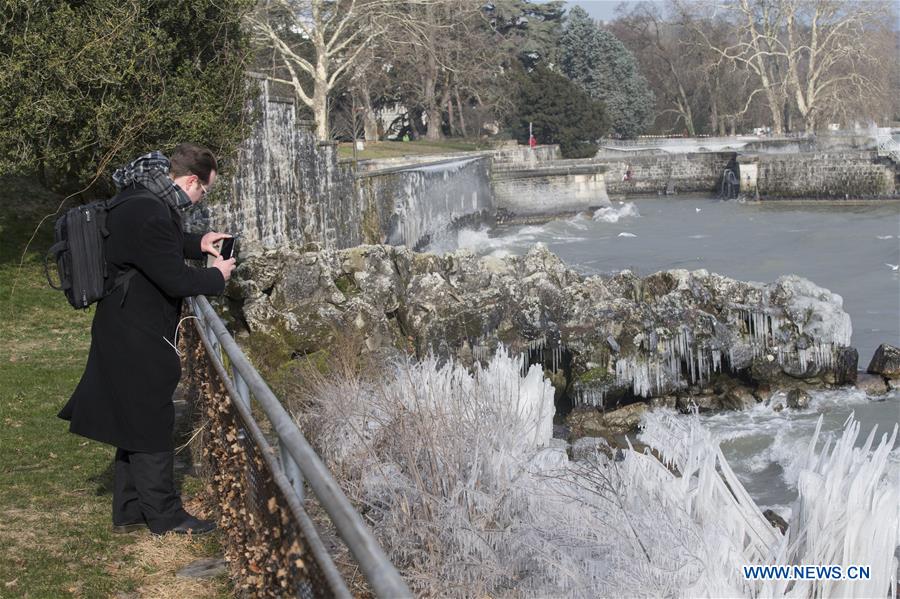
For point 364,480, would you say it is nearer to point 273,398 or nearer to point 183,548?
point 183,548

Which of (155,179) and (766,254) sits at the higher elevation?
(155,179)

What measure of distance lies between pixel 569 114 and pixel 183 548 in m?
50.1

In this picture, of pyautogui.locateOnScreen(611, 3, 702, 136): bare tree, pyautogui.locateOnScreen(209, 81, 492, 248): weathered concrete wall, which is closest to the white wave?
pyautogui.locateOnScreen(209, 81, 492, 248): weathered concrete wall

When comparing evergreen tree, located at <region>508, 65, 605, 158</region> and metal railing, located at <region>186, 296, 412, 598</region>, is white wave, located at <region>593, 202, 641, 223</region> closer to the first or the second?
evergreen tree, located at <region>508, 65, 605, 158</region>

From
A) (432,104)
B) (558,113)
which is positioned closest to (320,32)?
(432,104)

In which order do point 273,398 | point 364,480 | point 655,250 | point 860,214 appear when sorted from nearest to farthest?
point 273,398, point 364,480, point 655,250, point 860,214

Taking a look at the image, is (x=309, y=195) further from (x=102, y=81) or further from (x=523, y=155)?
(x=523, y=155)

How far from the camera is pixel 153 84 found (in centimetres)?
1248

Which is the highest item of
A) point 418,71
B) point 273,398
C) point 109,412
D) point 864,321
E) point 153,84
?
point 418,71

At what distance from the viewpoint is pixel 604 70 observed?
213 feet

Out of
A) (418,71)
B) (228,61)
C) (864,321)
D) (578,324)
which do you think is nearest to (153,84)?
(228,61)

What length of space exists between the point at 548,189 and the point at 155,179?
39913mm

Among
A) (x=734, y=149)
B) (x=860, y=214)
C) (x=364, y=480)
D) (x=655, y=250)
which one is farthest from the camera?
(x=734, y=149)

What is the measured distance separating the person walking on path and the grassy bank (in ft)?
1.08
